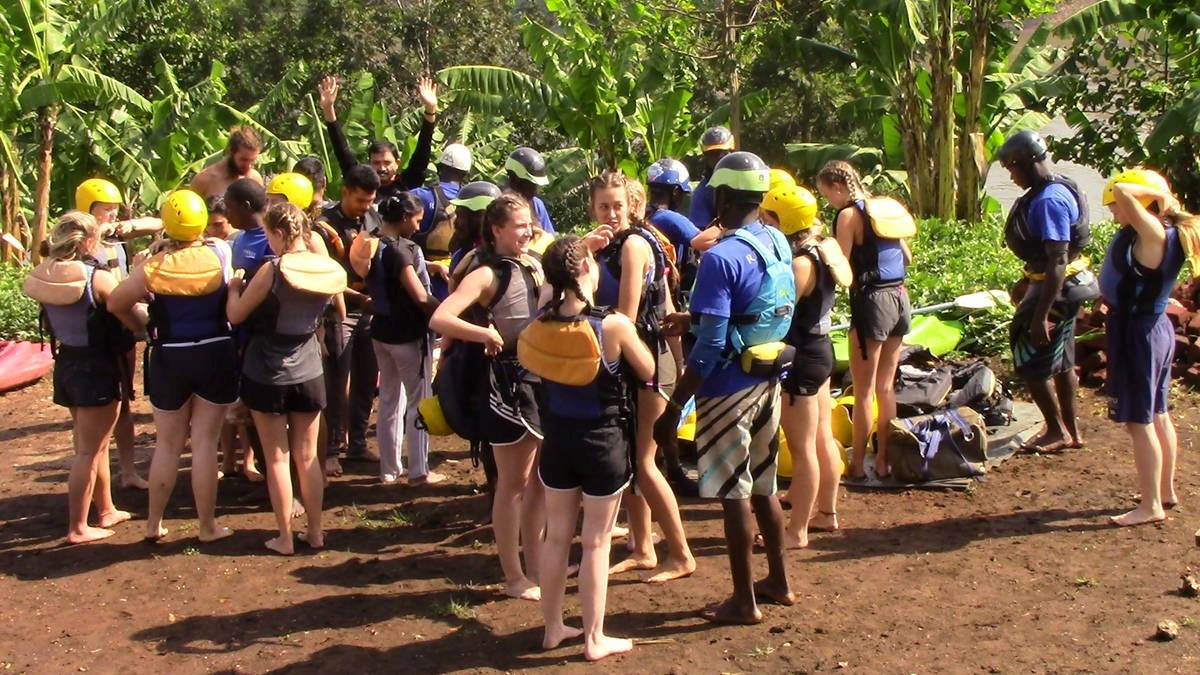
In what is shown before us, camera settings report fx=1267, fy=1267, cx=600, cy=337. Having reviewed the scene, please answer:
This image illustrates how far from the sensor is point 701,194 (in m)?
7.48

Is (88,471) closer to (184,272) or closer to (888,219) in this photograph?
(184,272)

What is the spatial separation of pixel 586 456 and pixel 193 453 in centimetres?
247

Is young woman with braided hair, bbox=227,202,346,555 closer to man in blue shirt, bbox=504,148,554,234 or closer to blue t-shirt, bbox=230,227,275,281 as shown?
blue t-shirt, bbox=230,227,275,281

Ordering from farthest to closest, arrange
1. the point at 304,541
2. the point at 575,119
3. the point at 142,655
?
the point at 575,119, the point at 304,541, the point at 142,655

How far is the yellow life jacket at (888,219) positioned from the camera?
6.38 meters

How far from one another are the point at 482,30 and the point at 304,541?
2249 cm

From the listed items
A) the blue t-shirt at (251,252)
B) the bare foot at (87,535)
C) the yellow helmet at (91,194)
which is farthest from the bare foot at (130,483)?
the blue t-shirt at (251,252)

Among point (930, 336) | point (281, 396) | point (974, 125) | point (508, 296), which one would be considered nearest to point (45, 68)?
point (281, 396)

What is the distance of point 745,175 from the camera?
16.1 ft

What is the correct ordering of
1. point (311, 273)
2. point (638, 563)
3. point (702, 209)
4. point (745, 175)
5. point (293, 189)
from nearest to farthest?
point (745, 175) < point (311, 273) < point (638, 563) < point (293, 189) < point (702, 209)

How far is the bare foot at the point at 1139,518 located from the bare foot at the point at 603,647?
9.12 feet

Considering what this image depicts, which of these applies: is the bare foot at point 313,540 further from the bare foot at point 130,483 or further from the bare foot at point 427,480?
the bare foot at point 130,483

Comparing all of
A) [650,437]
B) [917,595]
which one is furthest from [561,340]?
[917,595]

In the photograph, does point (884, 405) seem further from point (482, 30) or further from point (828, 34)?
point (482, 30)
